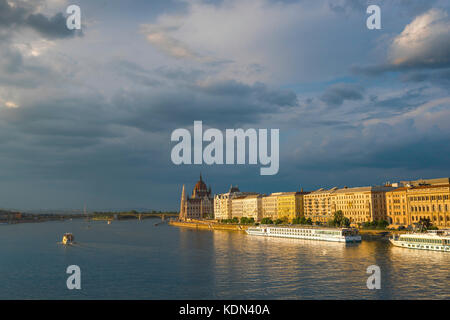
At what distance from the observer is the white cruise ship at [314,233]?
7730cm

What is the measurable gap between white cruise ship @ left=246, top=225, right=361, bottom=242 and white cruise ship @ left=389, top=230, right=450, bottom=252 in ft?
37.4

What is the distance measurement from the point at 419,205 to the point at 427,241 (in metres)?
27.6

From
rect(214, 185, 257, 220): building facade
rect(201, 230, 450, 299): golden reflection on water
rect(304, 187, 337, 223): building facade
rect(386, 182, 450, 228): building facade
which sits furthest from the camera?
rect(214, 185, 257, 220): building facade

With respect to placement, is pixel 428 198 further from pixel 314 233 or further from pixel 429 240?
pixel 429 240

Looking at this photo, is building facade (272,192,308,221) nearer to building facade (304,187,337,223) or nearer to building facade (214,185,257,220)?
building facade (304,187,337,223)

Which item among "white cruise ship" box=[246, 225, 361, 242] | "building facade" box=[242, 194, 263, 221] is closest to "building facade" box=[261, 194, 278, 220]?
"building facade" box=[242, 194, 263, 221]

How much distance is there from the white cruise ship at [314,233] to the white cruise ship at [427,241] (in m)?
11.4

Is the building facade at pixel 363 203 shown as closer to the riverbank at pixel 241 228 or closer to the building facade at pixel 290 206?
the riverbank at pixel 241 228

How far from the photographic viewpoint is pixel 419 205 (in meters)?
87.9

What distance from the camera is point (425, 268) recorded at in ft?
145

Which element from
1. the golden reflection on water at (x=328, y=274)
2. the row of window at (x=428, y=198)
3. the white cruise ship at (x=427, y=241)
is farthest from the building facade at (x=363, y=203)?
the golden reflection on water at (x=328, y=274)

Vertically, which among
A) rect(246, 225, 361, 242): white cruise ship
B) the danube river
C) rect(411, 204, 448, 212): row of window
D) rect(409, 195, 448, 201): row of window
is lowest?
the danube river

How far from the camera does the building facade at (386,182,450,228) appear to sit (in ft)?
270
